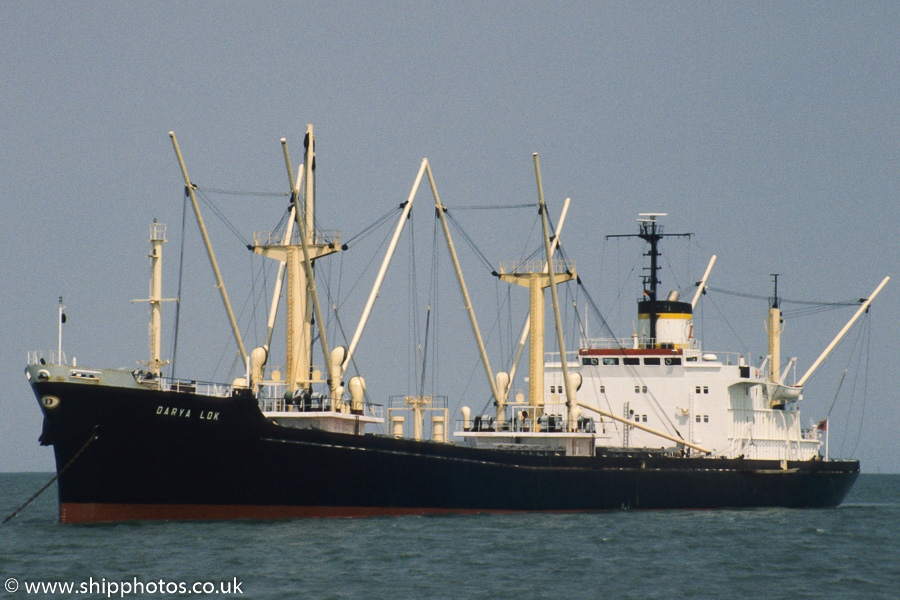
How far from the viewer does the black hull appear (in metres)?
32.4

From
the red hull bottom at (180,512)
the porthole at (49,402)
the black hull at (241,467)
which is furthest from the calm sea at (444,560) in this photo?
the porthole at (49,402)

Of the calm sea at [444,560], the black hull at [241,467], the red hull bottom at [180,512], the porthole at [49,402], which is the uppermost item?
the porthole at [49,402]

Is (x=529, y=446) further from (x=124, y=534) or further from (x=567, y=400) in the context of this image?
(x=124, y=534)

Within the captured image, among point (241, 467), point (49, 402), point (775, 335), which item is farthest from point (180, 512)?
point (775, 335)

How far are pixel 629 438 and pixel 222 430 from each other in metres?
21.5

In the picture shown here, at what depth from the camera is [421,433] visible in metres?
44.0

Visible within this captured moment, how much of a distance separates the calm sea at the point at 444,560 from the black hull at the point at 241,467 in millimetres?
761

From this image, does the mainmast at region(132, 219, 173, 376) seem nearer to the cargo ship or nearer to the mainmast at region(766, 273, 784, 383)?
the cargo ship

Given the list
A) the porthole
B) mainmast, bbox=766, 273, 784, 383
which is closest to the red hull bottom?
the porthole

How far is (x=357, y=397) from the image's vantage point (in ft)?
126

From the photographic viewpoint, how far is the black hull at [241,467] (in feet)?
106

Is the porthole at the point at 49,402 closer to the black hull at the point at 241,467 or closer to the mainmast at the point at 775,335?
the black hull at the point at 241,467

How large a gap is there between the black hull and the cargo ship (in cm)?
5

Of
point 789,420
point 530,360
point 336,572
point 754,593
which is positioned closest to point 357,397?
point 530,360
